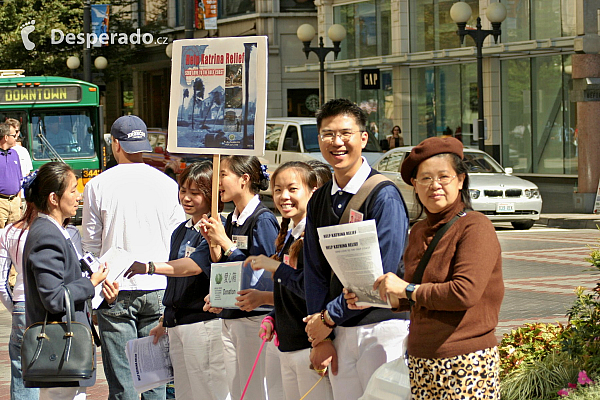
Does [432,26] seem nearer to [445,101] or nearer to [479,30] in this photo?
[445,101]

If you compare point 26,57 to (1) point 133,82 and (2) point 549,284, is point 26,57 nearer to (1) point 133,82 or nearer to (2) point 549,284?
(1) point 133,82

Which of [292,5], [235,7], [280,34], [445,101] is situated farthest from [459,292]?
[235,7]

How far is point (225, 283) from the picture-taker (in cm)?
493

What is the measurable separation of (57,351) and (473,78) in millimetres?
26233

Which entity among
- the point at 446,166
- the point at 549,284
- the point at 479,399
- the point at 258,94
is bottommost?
the point at 549,284

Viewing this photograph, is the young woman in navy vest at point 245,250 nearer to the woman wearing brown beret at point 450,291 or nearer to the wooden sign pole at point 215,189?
the wooden sign pole at point 215,189

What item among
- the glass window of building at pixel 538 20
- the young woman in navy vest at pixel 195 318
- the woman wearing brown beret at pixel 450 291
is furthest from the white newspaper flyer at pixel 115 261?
the glass window of building at pixel 538 20

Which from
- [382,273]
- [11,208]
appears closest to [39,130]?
[11,208]

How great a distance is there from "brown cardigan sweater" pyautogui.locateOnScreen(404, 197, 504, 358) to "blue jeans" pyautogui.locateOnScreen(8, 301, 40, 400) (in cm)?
301

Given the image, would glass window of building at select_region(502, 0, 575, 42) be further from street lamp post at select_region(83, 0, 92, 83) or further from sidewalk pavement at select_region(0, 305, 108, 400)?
sidewalk pavement at select_region(0, 305, 108, 400)

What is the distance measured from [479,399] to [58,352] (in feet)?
7.50

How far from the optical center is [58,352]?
475 centimetres

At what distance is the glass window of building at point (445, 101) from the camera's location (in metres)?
29.9

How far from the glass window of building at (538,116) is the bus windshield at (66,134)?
14.8m
